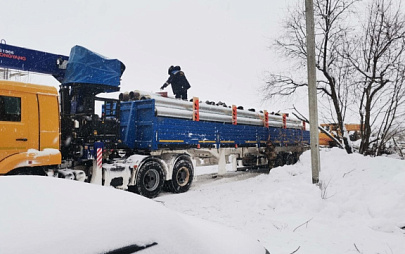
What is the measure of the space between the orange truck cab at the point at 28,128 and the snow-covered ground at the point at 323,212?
10.3 ft

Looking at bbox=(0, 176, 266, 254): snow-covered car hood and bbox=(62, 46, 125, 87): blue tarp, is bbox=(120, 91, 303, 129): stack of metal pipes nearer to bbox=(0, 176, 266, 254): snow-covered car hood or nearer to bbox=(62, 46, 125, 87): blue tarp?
bbox=(62, 46, 125, 87): blue tarp

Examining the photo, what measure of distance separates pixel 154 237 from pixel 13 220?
2.40 feet

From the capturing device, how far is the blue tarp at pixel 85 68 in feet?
24.3

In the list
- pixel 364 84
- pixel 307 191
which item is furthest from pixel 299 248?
pixel 364 84

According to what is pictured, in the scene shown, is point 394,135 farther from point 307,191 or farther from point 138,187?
point 138,187

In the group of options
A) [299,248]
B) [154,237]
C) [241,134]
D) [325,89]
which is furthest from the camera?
[325,89]

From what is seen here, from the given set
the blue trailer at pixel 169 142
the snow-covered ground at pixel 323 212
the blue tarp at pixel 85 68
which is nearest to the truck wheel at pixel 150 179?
the blue trailer at pixel 169 142

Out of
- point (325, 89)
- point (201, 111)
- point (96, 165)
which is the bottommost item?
point (96, 165)

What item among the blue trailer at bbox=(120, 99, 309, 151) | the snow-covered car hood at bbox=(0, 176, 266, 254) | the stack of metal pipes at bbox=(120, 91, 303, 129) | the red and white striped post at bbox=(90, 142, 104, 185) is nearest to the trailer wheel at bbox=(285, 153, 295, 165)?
the stack of metal pipes at bbox=(120, 91, 303, 129)

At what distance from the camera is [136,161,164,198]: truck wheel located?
8.45m

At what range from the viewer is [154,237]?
1744 millimetres

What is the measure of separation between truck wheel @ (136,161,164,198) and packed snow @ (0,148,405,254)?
0.78 meters

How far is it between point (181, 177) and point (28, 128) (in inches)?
198

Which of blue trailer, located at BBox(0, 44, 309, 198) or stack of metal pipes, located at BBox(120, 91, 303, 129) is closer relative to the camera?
blue trailer, located at BBox(0, 44, 309, 198)
